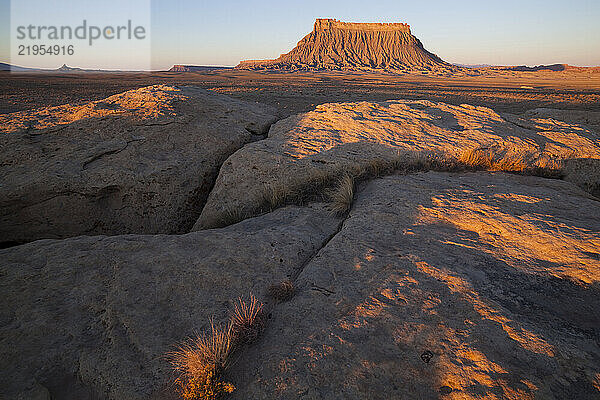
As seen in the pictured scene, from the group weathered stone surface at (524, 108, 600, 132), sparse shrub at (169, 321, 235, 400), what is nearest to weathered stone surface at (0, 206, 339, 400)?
sparse shrub at (169, 321, 235, 400)

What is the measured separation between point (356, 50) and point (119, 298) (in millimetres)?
155636

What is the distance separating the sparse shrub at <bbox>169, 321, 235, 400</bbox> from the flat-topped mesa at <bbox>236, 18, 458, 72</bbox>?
126719 millimetres

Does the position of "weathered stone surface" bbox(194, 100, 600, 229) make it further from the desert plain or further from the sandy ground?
the sandy ground

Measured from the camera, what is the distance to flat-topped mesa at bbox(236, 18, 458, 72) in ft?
414

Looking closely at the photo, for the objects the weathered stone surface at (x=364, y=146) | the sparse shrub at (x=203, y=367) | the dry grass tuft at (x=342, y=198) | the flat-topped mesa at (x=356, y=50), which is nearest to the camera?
the sparse shrub at (x=203, y=367)

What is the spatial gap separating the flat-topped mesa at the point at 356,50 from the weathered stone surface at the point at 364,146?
398 feet

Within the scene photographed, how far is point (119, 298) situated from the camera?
2443mm

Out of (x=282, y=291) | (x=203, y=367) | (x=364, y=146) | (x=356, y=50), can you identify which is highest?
(x=356, y=50)

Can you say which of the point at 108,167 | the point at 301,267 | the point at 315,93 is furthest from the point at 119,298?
the point at 315,93

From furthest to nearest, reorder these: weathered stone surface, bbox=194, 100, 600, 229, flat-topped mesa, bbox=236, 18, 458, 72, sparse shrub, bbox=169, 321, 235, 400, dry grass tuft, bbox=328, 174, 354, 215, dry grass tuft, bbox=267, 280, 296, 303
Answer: flat-topped mesa, bbox=236, 18, 458, 72
weathered stone surface, bbox=194, 100, 600, 229
dry grass tuft, bbox=328, 174, 354, 215
dry grass tuft, bbox=267, 280, 296, 303
sparse shrub, bbox=169, 321, 235, 400

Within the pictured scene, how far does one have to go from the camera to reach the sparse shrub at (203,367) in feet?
5.57

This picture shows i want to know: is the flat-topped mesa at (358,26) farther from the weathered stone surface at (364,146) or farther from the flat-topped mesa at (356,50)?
the weathered stone surface at (364,146)

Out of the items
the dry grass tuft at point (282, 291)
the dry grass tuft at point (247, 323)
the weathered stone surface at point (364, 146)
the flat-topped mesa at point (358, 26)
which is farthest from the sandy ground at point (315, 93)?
the flat-topped mesa at point (358, 26)

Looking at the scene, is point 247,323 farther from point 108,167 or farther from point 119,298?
point 108,167
